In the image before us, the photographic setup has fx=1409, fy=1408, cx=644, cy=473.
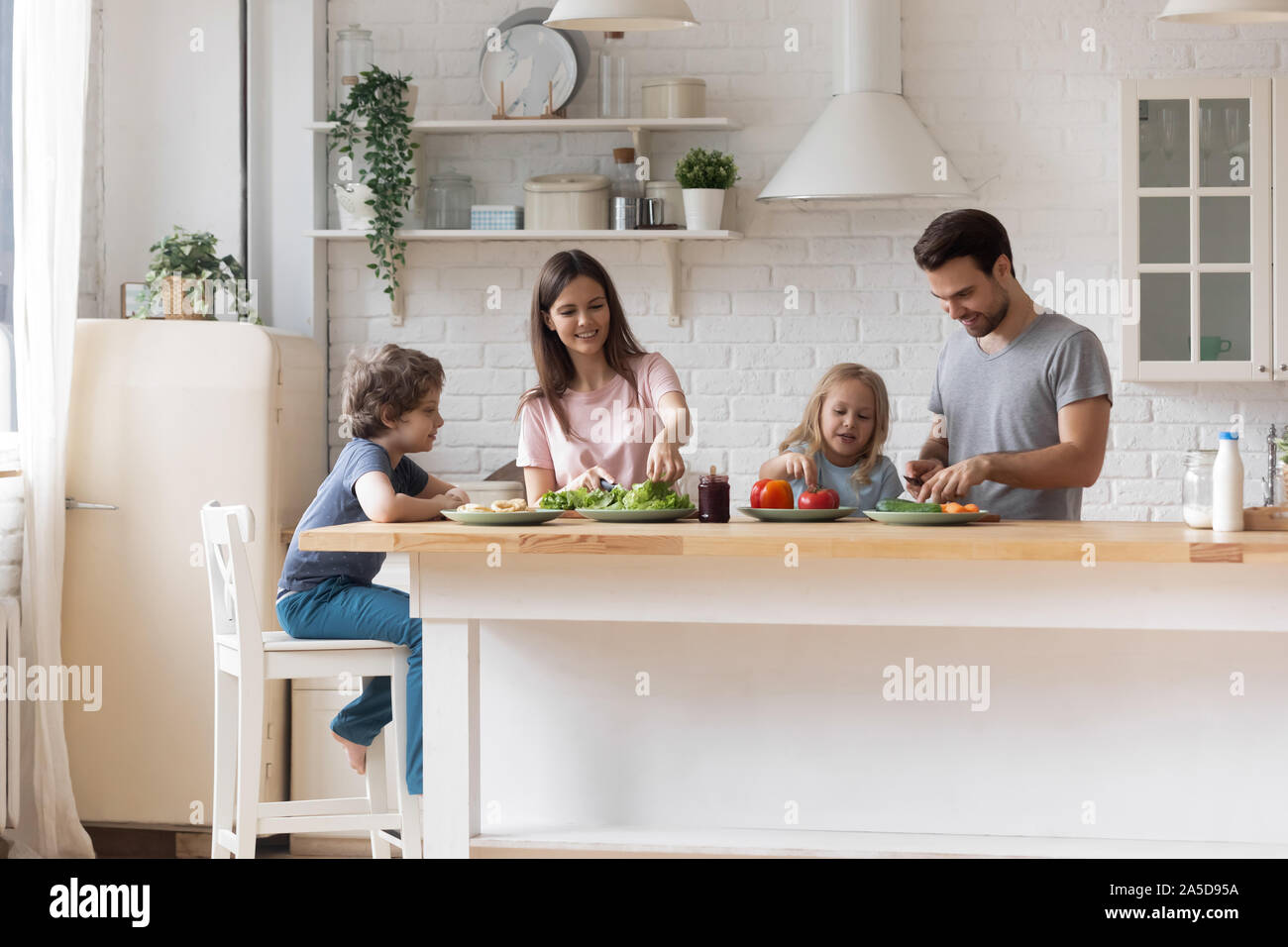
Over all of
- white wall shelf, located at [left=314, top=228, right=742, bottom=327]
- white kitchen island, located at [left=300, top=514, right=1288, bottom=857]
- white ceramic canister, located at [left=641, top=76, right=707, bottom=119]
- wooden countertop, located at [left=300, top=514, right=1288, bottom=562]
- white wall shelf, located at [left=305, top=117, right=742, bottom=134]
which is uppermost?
white ceramic canister, located at [left=641, top=76, right=707, bottom=119]

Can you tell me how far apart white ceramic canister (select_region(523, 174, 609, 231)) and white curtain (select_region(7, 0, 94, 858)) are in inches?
49.2

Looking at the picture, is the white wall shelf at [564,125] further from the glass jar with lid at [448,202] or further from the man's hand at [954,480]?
the man's hand at [954,480]

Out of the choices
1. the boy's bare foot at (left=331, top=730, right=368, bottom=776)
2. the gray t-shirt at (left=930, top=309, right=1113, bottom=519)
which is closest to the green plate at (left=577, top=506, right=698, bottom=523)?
the gray t-shirt at (left=930, top=309, right=1113, bottom=519)

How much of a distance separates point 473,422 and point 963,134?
1.65 m

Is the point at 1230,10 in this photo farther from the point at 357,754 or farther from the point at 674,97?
the point at 357,754

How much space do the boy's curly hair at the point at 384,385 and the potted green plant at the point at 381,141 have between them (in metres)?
1.24

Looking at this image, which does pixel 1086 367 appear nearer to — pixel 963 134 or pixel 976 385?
pixel 976 385

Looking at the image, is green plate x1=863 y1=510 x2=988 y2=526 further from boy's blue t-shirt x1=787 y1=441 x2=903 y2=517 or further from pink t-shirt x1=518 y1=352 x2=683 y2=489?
pink t-shirt x1=518 y1=352 x2=683 y2=489

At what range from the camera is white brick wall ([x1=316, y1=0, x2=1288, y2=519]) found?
159 inches

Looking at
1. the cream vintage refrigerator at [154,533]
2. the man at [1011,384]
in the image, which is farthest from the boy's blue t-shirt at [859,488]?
the cream vintage refrigerator at [154,533]

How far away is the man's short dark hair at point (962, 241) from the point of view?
277cm

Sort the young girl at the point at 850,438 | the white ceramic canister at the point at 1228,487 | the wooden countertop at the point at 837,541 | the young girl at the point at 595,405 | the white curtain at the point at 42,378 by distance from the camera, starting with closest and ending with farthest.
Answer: the wooden countertop at the point at 837,541 < the white ceramic canister at the point at 1228,487 < the young girl at the point at 850,438 < the young girl at the point at 595,405 < the white curtain at the point at 42,378

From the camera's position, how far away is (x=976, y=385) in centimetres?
295
